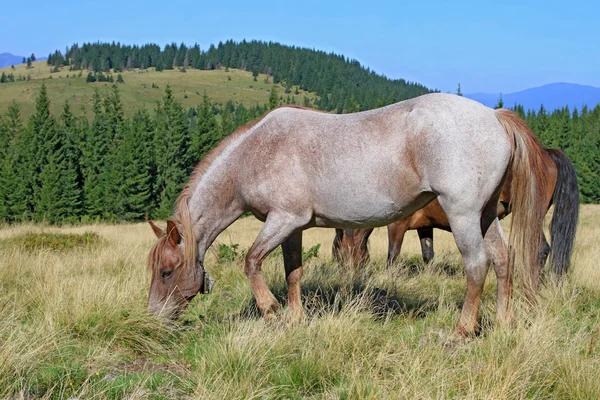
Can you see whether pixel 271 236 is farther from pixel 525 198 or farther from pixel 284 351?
pixel 525 198

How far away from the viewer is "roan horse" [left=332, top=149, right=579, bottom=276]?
7.02 metres

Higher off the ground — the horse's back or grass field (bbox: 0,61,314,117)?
grass field (bbox: 0,61,314,117)

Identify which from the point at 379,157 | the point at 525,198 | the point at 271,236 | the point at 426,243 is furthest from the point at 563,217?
the point at 271,236

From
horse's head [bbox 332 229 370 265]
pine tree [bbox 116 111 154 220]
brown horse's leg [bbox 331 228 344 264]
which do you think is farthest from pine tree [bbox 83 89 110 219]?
horse's head [bbox 332 229 370 265]

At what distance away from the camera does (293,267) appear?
219 inches

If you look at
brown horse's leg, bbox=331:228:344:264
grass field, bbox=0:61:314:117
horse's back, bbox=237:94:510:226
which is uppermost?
grass field, bbox=0:61:314:117

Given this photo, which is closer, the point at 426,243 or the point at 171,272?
the point at 171,272

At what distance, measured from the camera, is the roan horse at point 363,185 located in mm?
4566

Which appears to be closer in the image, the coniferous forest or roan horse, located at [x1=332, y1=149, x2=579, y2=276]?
roan horse, located at [x1=332, y1=149, x2=579, y2=276]

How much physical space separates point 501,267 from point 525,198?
0.65 m

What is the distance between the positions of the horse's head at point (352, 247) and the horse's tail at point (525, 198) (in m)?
3.89

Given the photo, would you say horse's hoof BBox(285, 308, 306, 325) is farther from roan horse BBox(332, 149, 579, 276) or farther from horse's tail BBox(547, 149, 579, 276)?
horse's tail BBox(547, 149, 579, 276)

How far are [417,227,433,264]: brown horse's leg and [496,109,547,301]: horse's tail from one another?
4536 millimetres

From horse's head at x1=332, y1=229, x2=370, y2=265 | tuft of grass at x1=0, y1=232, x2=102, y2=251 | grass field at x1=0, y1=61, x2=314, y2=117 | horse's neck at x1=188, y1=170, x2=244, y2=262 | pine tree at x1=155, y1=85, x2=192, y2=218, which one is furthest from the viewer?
grass field at x1=0, y1=61, x2=314, y2=117
